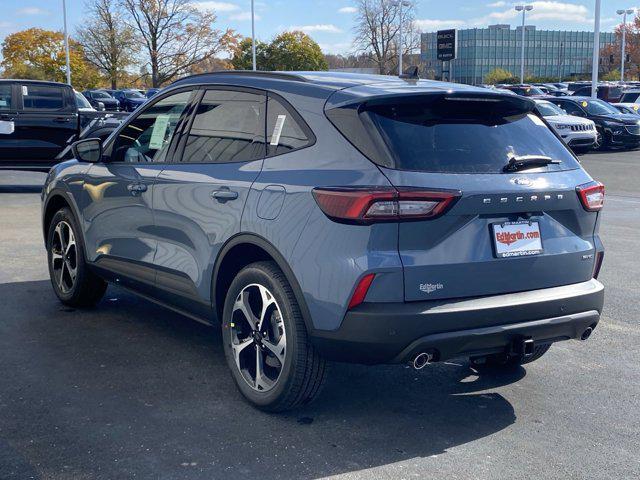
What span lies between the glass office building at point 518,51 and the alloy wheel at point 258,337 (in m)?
143

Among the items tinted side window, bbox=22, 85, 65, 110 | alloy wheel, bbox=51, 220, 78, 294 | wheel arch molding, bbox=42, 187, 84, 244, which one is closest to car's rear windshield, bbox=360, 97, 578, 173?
wheel arch molding, bbox=42, 187, 84, 244

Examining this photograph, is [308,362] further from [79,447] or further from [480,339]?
[79,447]

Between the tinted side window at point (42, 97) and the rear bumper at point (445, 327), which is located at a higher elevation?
the tinted side window at point (42, 97)

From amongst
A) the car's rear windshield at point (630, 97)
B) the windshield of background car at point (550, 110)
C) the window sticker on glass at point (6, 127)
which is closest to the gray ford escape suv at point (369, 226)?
the window sticker on glass at point (6, 127)

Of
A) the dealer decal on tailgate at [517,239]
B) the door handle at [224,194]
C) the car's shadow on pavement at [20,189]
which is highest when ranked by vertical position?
the door handle at [224,194]

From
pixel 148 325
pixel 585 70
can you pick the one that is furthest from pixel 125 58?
pixel 585 70

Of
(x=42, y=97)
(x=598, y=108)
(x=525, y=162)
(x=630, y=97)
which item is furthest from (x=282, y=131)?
(x=630, y=97)

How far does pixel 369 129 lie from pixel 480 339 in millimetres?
1119

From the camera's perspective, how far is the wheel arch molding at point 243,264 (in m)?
4.18

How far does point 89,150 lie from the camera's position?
6172 millimetres

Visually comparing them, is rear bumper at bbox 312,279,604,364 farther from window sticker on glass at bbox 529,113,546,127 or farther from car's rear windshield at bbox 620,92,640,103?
car's rear windshield at bbox 620,92,640,103

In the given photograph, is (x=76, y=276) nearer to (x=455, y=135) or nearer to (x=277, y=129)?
(x=277, y=129)

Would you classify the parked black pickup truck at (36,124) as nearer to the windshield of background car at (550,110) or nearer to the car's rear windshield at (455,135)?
the car's rear windshield at (455,135)

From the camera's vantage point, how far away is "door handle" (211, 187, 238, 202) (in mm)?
4656
